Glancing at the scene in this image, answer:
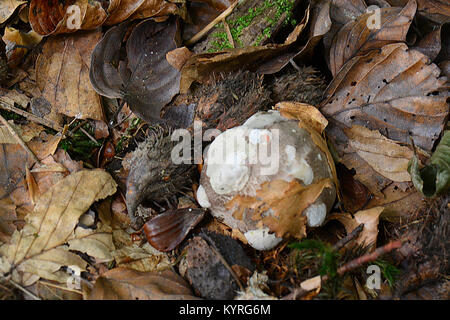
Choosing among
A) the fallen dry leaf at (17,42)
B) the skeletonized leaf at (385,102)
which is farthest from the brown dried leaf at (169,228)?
the fallen dry leaf at (17,42)

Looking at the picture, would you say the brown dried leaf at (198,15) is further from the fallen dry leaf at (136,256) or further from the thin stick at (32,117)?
the fallen dry leaf at (136,256)

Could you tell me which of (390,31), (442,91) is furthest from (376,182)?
(390,31)

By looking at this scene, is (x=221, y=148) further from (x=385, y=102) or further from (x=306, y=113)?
(x=385, y=102)

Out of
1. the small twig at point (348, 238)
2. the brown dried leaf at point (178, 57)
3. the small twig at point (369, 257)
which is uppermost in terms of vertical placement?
the brown dried leaf at point (178, 57)

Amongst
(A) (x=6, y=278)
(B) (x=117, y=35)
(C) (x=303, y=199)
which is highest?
(B) (x=117, y=35)

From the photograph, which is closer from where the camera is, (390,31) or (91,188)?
(91,188)

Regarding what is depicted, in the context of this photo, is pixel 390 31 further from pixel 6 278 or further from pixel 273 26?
pixel 6 278
